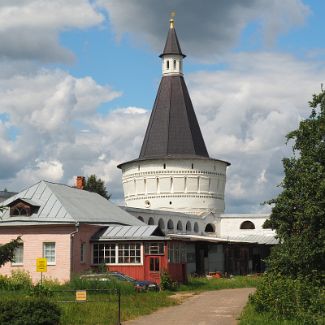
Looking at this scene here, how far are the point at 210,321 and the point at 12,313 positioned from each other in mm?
5207

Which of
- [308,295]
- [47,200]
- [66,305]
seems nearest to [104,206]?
[47,200]

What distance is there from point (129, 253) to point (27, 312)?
56.6ft

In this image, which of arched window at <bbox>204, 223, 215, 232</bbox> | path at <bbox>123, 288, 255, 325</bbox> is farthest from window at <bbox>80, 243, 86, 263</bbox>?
A: arched window at <bbox>204, 223, 215, 232</bbox>

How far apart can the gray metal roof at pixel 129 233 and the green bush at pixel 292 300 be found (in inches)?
548

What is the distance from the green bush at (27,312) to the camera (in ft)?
52.3

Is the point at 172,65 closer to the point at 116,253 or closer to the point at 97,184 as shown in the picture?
Result: the point at 97,184

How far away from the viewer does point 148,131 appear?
61719 millimetres

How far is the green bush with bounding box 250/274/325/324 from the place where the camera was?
54.7 ft

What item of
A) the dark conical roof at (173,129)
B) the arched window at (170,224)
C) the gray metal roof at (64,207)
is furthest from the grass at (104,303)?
the dark conical roof at (173,129)

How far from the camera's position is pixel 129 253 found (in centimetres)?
3325

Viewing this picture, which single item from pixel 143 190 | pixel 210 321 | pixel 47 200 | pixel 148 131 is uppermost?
pixel 148 131

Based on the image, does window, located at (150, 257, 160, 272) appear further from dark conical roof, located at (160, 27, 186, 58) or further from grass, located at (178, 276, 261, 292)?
dark conical roof, located at (160, 27, 186, 58)

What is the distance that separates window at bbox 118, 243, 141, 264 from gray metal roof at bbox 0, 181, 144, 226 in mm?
2155

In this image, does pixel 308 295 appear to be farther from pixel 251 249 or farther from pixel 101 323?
pixel 251 249
